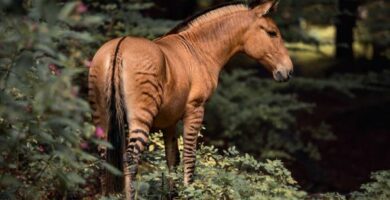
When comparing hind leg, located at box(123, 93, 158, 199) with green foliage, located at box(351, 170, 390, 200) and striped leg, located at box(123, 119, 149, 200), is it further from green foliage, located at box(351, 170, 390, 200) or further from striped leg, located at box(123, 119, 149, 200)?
green foliage, located at box(351, 170, 390, 200)

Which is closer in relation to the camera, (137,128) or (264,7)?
(137,128)

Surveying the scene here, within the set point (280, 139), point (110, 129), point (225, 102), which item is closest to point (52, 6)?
point (110, 129)

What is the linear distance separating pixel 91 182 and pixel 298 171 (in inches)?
252

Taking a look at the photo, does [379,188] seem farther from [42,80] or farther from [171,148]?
[42,80]

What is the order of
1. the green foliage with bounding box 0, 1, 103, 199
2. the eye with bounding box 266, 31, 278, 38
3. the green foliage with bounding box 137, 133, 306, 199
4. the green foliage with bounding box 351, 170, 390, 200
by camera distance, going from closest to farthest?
the green foliage with bounding box 0, 1, 103, 199, the green foliage with bounding box 137, 133, 306, 199, the eye with bounding box 266, 31, 278, 38, the green foliage with bounding box 351, 170, 390, 200

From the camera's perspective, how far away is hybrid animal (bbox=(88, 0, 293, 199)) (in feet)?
18.3

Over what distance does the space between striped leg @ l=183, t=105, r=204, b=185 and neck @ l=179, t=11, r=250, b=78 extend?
1.89 ft

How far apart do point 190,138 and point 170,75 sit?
0.71 meters

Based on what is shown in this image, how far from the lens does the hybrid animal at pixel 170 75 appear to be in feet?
18.3

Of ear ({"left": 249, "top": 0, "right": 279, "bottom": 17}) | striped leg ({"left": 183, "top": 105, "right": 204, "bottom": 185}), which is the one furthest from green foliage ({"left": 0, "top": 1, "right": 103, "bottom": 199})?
ear ({"left": 249, "top": 0, "right": 279, "bottom": 17})

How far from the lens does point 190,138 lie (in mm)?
6301

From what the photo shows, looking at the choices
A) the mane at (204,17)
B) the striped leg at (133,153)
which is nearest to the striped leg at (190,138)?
the striped leg at (133,153)

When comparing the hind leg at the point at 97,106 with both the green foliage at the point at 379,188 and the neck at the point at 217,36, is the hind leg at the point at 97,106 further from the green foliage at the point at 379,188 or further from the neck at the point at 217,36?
the green foliage at the point at 379,188

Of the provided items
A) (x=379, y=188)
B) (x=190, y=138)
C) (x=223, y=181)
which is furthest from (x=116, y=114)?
(x=379, y=188)
